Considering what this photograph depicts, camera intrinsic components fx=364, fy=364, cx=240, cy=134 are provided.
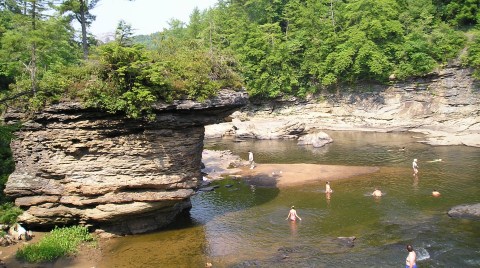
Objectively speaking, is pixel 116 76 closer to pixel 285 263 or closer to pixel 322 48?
pixel 285 263

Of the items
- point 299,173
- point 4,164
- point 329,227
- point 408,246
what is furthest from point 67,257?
point 299,173

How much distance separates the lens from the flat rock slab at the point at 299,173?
33406 millimetres

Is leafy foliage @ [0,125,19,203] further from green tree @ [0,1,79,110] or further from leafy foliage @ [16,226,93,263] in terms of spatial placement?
leafy foliage @ [16,226,93,263]

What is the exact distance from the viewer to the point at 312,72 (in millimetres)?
65125

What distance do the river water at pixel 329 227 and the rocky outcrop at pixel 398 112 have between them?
48.4 feet

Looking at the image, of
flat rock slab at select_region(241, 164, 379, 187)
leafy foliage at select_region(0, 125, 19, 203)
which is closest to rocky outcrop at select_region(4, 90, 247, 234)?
leafy foliage at select_region(0, 125, 19, 203)

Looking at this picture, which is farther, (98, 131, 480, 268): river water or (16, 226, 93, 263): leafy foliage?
(98, 131, 480, 268): river water

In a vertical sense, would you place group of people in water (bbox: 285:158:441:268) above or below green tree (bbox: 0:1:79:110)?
below

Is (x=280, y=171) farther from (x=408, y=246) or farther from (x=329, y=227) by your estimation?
(x=408, y=246)

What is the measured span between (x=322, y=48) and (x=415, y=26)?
1492 cm

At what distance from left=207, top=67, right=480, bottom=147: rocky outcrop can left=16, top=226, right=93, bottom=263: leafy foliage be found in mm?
37704

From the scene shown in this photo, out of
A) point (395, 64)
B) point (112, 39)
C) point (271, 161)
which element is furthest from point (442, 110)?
point (112, 39)

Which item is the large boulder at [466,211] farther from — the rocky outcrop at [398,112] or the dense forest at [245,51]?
the rocky outcrop at [398,112]

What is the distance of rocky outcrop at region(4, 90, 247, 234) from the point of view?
19922 mm
